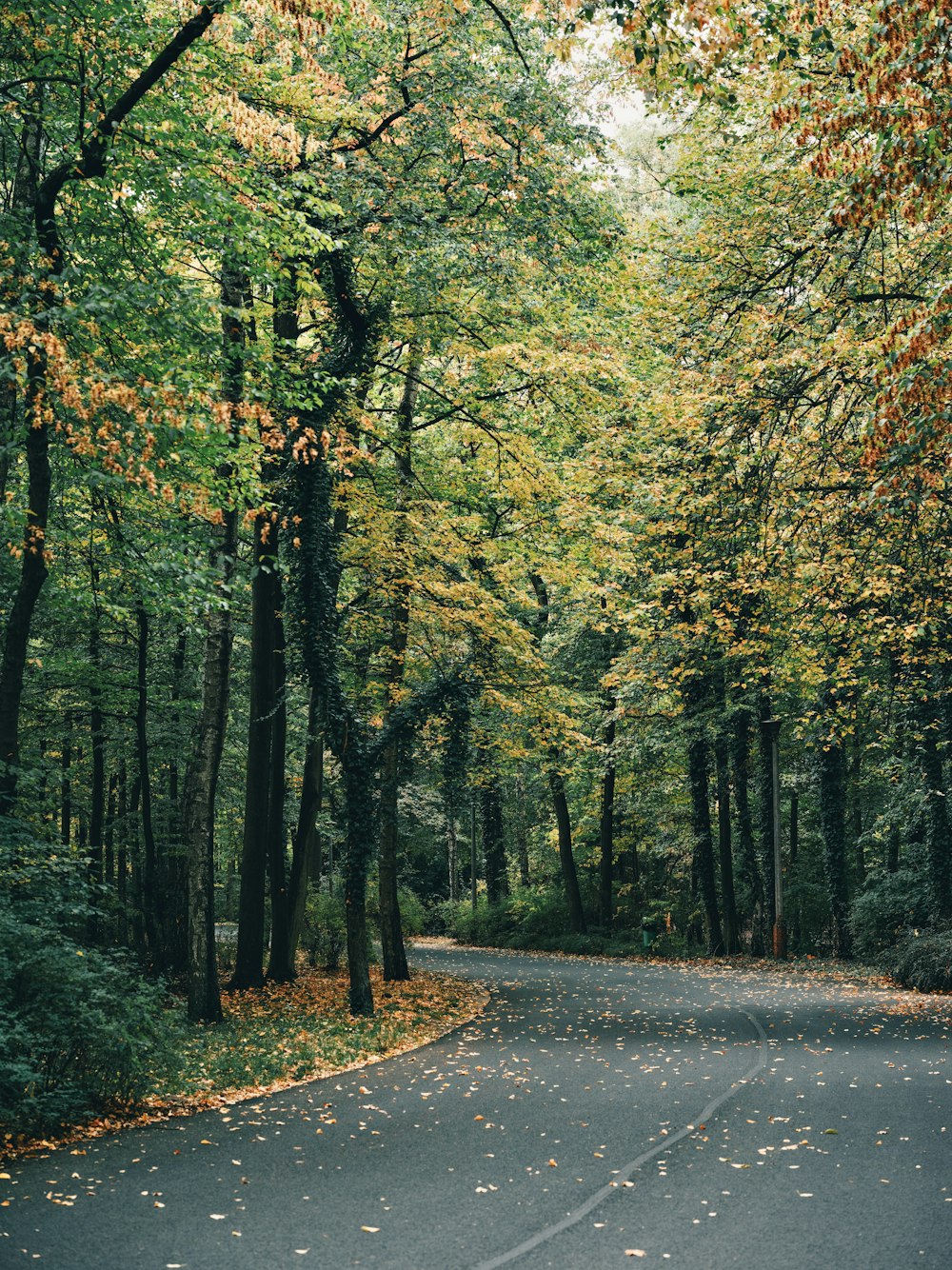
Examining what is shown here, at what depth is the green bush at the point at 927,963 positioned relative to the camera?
59.3 ft

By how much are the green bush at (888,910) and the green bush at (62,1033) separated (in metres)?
17.9

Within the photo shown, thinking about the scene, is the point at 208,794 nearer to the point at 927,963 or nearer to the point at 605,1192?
the point at 605,1192

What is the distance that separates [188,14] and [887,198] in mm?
6867

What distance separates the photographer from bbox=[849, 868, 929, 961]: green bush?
2197cm

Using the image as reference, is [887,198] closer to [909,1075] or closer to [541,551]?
[909,1075]

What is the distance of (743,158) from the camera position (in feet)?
43.4

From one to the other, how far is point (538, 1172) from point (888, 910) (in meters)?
17.8

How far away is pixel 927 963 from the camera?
60.8 feet

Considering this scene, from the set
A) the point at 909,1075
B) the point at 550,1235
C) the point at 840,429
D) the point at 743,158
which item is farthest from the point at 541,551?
the point at 550,1235

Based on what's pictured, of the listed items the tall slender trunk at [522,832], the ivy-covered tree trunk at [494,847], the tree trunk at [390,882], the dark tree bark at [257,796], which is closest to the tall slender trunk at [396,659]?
the tree trunk at [390,882]

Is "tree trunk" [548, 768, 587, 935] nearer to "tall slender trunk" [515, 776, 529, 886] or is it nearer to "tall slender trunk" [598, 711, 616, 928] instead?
"tall slender trunk" [598, 711, 616, 928]

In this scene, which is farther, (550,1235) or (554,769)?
(554,769)

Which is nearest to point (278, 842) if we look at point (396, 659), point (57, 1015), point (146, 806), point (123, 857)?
point (146, 806)

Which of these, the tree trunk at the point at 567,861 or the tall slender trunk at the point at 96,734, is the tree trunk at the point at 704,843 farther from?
the tall slender trunk at the point at 96,734
